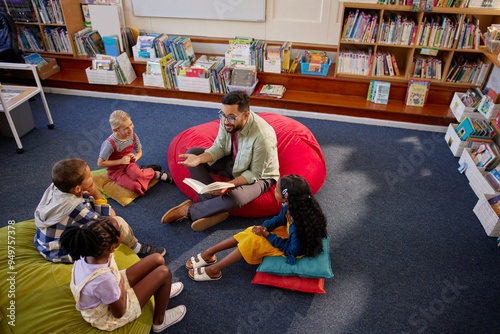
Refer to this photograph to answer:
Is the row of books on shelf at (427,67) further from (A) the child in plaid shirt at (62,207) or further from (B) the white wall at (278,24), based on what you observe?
(A) the child in plaid shirt at (62,207)

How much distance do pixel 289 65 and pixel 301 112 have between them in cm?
69

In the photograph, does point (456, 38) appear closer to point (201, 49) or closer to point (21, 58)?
point (201, 49)

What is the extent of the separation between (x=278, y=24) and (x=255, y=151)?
110 inches

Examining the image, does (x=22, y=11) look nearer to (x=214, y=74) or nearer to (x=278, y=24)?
(x=214, y=74)

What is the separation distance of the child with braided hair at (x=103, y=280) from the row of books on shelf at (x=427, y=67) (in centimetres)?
387

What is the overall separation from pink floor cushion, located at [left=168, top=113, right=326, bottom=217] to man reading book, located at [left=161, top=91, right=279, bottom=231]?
0.48 feet

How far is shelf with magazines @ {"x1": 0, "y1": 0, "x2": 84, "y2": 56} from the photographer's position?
16.3ft

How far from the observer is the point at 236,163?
2.88m

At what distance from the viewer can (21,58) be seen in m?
4.81

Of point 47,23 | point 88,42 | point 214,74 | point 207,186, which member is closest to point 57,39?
point 47,23

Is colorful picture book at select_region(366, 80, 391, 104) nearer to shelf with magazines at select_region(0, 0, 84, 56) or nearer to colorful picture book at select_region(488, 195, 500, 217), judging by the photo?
colorful picture book at select_region(488, 195, 500, 217)

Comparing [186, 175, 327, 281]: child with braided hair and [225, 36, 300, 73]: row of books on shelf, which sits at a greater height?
[225, 36, 300, 73]: row of books on shelf

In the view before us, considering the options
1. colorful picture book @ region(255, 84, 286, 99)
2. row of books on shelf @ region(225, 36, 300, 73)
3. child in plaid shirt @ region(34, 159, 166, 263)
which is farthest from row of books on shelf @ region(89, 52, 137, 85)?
child in plaid shirt @ region(34, 159, 166, 263)

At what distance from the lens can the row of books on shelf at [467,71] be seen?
412cm
